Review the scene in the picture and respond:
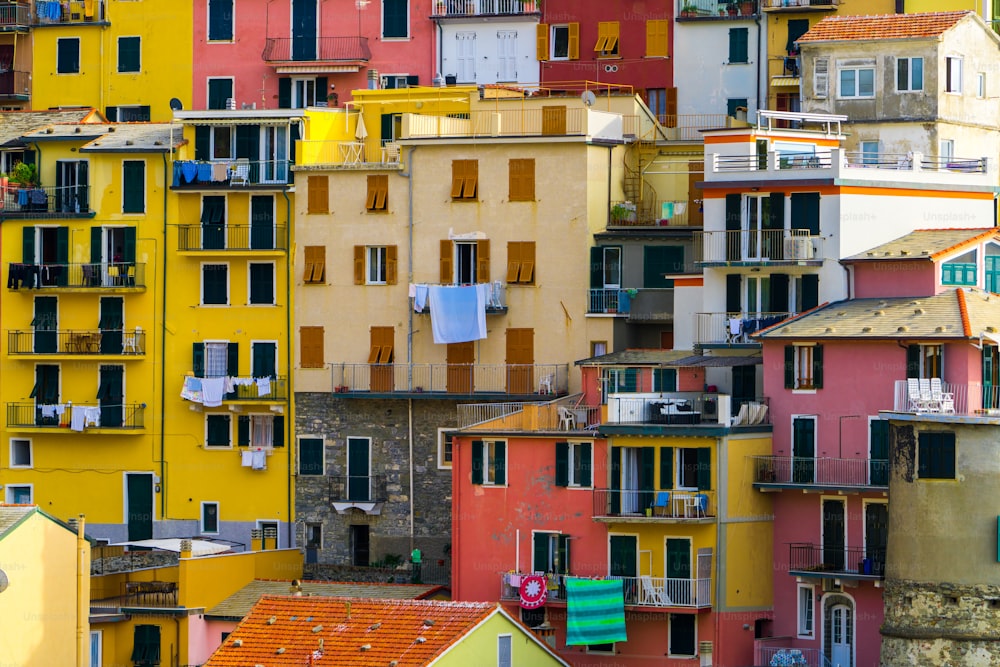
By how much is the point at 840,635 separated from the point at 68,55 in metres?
42.5

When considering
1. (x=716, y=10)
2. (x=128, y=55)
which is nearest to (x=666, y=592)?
(x=716, y=10)

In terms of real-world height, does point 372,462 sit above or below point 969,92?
below

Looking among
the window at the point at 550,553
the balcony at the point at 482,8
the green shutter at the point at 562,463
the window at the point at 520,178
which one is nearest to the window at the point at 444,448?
the window at the point at 520,178

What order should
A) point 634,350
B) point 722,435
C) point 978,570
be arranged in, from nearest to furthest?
point 978,570
point 722,435
point 634,350

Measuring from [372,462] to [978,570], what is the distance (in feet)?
82.7

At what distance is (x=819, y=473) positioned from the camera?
8956 cm

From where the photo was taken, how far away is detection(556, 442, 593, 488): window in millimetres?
91375

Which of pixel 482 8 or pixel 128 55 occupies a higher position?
pixel 482 8

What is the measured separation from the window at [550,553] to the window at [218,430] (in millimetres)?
16209

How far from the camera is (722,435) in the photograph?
292 feet

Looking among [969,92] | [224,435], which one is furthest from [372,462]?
[969,92]

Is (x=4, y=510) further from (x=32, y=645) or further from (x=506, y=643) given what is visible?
(x=506, y=643)

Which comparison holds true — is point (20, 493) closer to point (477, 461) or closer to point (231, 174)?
point (231, 174)

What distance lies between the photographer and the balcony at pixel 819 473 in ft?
291
